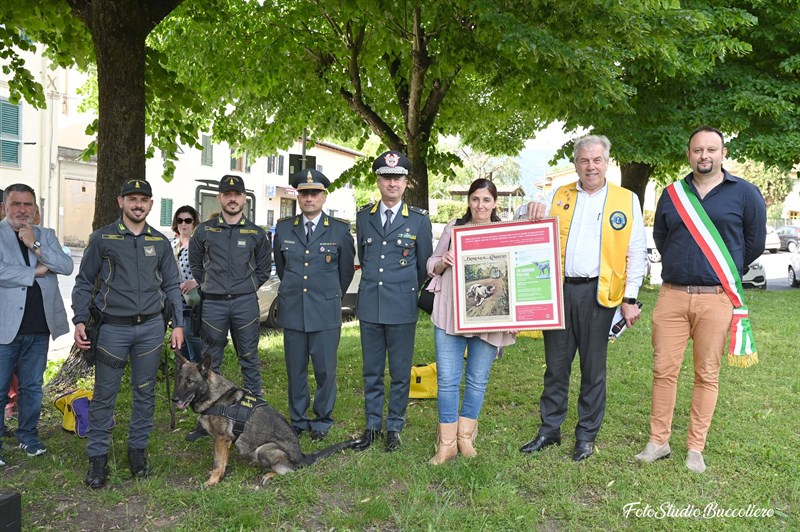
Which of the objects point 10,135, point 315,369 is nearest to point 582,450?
point 315,369

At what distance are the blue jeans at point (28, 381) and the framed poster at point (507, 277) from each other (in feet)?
10.9

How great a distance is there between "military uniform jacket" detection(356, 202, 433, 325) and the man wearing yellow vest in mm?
937

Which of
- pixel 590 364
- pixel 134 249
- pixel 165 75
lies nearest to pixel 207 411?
pixel 134 249

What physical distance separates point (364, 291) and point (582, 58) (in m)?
4.61

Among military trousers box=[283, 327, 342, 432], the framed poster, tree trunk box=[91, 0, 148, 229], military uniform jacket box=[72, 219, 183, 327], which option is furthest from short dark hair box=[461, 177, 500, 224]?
tree trunk box=[91, 0, 148, 229]

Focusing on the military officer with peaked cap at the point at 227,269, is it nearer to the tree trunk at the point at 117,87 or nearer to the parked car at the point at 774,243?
the tree trunk at the point at 117,87

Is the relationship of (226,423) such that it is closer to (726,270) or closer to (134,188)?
(134,188)

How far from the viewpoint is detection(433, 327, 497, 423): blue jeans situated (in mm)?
4797

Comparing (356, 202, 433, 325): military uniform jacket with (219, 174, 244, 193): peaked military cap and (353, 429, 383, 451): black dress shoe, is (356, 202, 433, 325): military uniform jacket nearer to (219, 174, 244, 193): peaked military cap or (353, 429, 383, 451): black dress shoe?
(353, 429, 383, 451): black dress shoe

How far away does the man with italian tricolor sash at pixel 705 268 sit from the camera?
173 inches

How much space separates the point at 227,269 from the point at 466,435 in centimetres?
237

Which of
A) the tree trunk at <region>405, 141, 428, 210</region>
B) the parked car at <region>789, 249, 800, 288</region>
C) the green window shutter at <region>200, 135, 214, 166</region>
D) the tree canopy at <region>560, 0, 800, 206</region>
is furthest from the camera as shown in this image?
the green window shutter at <region>200, 135, 214, 166</region>

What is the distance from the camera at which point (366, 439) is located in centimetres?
513

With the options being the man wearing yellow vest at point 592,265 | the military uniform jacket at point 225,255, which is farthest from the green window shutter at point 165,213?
the man wearing yellow vest at point 592,265
